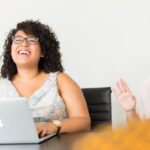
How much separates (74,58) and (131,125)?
230 centimetres

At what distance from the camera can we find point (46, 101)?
1736mm

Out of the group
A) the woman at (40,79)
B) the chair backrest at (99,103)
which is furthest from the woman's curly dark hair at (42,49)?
the chair backrest at (99,103)

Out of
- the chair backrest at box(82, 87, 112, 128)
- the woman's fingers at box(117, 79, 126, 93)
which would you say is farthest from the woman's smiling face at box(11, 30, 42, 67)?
the woman's fingers at box(117, 79, 126, 93)

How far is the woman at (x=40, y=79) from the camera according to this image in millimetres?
1662

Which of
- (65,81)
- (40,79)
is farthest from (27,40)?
(65,81)

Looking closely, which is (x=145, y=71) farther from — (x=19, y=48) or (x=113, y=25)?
(x=19, y=48)

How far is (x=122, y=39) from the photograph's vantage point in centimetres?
234

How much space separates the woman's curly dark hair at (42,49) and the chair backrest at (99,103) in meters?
0.26

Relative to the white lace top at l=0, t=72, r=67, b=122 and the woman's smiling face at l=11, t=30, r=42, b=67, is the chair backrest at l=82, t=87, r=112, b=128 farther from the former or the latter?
the woman's smiling face at l=11, t=30, r=42, b=67

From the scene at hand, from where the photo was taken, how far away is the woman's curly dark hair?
1.88 meters

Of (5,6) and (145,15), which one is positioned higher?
(5,6)

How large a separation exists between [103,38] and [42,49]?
0.62 meters

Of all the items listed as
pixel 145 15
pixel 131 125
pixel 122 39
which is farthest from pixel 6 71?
pixel 131 125

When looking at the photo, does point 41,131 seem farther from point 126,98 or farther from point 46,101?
point 46,101
